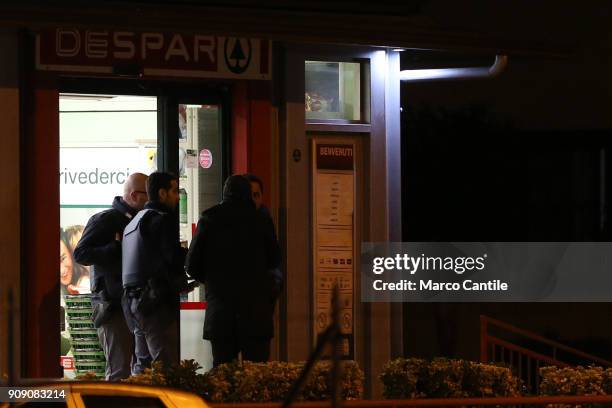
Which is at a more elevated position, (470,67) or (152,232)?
(470,67)

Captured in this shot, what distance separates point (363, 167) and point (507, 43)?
1.69 metres

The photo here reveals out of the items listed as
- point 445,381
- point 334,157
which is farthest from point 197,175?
point 445,381

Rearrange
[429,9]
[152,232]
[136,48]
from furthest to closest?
1. [429,9]
2. [136,48]
3. [152,232]

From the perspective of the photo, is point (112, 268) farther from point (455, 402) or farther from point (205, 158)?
point (455, 402)

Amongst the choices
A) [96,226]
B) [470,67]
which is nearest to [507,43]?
[470,67]

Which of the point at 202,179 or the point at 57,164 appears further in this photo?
the point at 202,179

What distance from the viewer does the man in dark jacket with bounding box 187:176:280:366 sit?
9250 millimetres

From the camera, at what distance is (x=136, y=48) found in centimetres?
1040

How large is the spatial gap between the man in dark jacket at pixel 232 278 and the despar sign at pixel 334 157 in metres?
1.83

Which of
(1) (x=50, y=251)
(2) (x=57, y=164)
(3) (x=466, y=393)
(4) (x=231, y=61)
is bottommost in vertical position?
(3) (x=466, y=393)

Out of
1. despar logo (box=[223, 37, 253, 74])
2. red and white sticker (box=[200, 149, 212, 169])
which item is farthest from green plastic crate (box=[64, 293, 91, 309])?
despar logo (box=[223, 37, 253, 74])

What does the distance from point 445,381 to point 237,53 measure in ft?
11.7

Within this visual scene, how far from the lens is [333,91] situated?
11.2 m

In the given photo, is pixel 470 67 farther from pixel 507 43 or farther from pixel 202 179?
pixel 202 179
